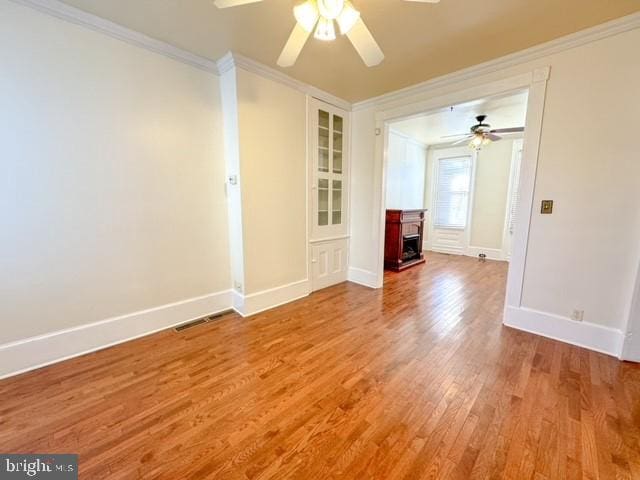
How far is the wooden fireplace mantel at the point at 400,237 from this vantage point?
476 centimetres

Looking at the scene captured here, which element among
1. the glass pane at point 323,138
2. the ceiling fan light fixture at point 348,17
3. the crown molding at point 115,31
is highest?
the crown molding at point 115,31

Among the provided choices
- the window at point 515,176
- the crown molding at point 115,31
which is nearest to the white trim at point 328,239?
the crown molding at point 115,31

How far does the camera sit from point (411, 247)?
214 inches

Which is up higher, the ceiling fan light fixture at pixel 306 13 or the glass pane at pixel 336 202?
the ceiling fan light fixture at pixel 306 13

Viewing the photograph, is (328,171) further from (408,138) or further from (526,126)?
(408,138)

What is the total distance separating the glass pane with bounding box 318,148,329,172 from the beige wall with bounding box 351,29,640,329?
6.57 ft

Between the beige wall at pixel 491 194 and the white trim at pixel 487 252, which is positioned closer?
the beige wall at pixel 491 194

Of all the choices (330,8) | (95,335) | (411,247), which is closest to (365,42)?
(330,8)

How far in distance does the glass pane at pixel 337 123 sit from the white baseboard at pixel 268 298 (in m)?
2.20

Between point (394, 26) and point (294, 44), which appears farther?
point (394, 26)

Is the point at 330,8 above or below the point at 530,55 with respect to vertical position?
below

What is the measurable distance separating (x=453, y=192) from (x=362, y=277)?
147 inches

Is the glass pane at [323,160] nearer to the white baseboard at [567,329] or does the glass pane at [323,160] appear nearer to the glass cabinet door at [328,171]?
the glass cabinet door at [328,171]

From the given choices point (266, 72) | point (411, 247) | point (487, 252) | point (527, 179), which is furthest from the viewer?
point (487, 252)
